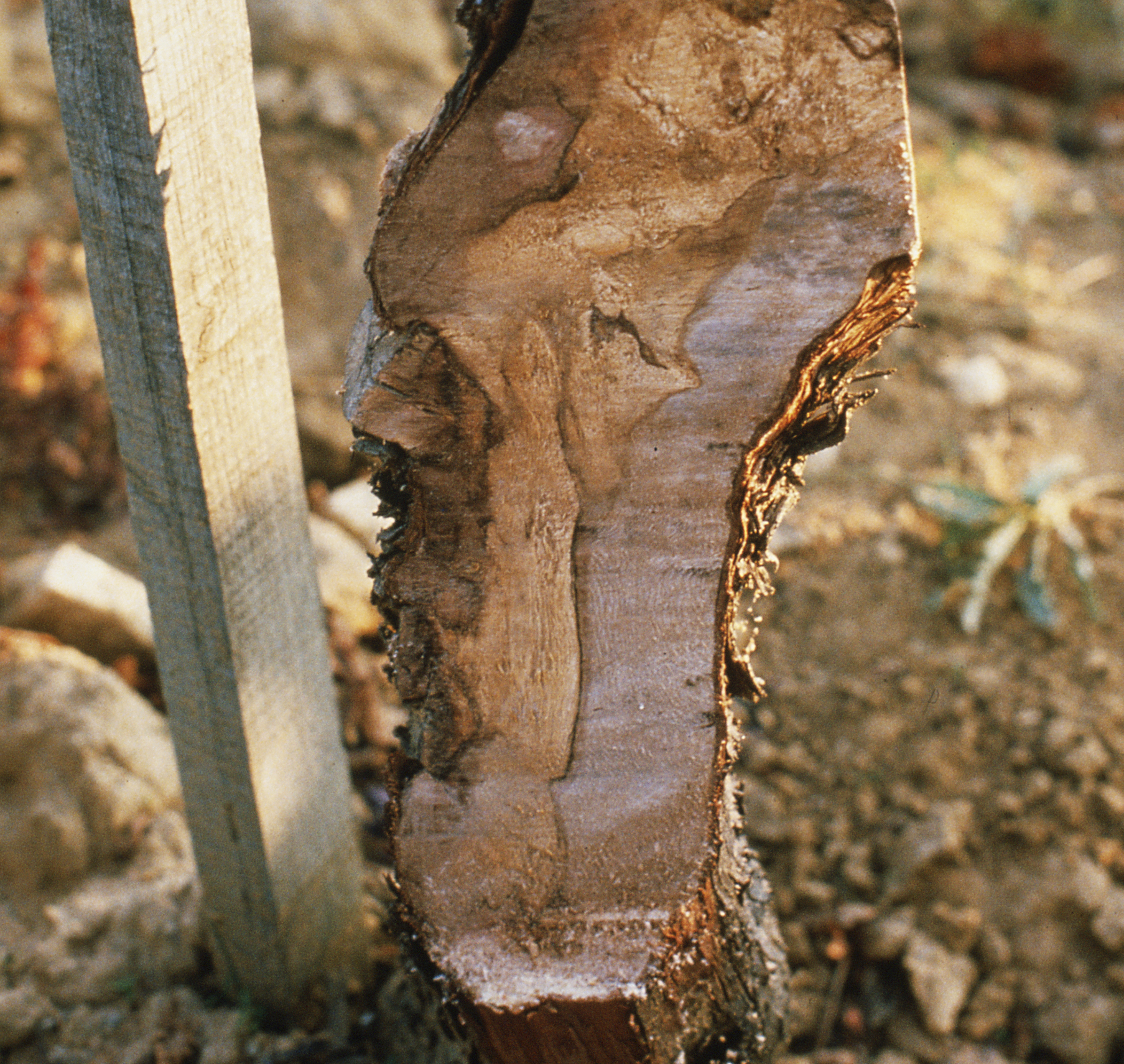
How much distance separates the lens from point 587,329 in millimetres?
1042

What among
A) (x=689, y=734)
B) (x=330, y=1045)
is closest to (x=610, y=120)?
(x=689, y=734)

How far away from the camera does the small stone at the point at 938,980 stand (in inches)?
76.6

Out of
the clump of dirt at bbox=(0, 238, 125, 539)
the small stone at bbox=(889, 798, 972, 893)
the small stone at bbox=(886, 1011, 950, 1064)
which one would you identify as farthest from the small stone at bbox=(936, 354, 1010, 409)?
the clump of dirt at bbox=(0, 238, 125, 539)

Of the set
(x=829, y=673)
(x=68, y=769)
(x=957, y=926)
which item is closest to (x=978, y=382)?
(x=829, y=673)

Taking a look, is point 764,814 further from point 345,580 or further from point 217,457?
point 217,457

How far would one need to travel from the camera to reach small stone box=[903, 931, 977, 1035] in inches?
76.6

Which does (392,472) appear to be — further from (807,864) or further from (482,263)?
(807,864)

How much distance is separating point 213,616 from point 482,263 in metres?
0.66

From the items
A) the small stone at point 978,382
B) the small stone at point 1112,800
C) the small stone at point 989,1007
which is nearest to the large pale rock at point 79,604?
the small stone at point 989,1007

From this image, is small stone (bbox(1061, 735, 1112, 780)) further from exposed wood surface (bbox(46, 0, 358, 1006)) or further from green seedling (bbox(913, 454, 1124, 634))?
exposed wood surface (bbox(46, 0, 358, 1006))

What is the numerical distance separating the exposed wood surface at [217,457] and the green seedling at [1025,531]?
67.9 inches

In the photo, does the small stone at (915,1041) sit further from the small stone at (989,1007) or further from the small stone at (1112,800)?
the small stone at (1112,800)

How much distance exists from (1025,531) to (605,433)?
2136 mm

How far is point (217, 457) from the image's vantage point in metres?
1.29
